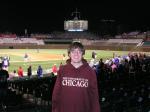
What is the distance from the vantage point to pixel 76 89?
4.89 m

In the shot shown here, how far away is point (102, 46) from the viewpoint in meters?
82.1

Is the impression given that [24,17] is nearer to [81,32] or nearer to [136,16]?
[81,32]

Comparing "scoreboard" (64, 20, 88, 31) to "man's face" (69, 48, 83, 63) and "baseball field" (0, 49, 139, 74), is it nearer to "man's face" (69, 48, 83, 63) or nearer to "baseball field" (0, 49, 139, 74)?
"baseball field" (0, 49, 139, 74)

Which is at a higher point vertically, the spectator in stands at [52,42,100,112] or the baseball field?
the spectator in stands at [52,42,100,112]

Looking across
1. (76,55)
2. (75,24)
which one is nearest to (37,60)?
(76,55)

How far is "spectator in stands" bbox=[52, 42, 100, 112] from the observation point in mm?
4883

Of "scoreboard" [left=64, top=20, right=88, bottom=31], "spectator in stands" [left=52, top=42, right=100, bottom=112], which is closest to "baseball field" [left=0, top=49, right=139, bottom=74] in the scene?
"spectator in stands" [left=52, top=42, right=100, bottom=112]

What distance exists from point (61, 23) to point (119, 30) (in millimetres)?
16402

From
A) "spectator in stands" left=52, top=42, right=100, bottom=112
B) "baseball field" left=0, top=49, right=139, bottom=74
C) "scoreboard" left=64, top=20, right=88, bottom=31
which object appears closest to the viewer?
"spectator in stands" left=52, top=42, right=100, bottom=112

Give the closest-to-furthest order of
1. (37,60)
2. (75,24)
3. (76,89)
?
(76,89) < (37,60) < (75,24)

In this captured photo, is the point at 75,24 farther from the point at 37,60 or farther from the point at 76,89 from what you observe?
the point at 76,89

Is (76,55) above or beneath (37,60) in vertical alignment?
above

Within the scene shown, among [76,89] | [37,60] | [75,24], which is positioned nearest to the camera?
[76,89]

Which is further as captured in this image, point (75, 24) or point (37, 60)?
point (75, 24)
